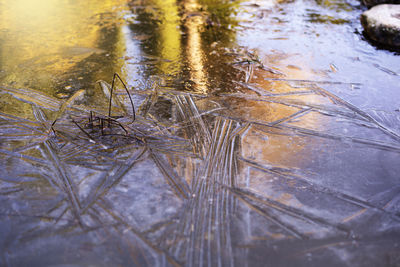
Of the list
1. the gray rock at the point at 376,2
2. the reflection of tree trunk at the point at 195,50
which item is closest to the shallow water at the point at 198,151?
the reflection of tree trunk at the point at 195,50

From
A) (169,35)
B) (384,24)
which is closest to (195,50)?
(169,35)

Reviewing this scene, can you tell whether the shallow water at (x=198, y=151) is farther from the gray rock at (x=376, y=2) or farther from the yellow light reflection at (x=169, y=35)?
the gray rock at (x=376, y=2)

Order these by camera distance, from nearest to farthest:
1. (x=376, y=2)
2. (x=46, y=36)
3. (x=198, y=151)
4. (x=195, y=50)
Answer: (x=198, y=151), (x=195, y=50), (x=46, y=36), (x=376, y=2)

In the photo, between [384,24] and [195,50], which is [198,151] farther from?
[384,24]

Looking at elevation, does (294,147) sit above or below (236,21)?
below

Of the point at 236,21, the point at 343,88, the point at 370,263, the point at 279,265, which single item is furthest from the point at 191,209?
the point at 236,21

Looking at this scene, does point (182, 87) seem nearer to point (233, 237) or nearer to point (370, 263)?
point (233, 237)

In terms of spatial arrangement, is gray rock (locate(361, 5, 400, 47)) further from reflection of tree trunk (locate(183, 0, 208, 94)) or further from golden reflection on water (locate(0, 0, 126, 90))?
golden reflection on water (locate(0, 0, 126, 90))

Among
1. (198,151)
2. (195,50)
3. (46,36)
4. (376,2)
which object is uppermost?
(376,2)
